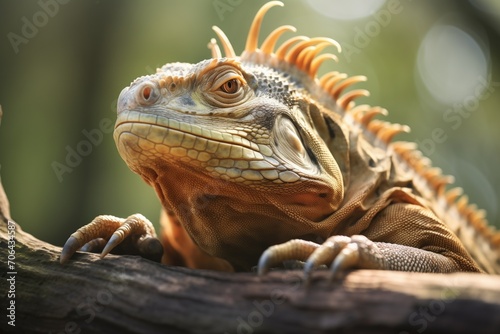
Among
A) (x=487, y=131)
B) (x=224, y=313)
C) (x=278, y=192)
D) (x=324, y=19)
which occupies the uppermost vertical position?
(x=324, y=19)

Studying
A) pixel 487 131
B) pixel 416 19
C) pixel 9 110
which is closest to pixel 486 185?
pixel 487 131

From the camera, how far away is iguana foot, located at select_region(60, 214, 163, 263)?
3.87 meters

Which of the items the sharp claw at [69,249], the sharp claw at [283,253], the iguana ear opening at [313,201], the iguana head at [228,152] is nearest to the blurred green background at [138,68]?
the sharp claw at [69,249]

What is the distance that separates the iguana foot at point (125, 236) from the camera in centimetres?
387

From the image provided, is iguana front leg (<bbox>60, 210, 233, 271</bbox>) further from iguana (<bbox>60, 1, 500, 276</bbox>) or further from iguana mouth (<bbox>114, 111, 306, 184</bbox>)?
iguana mouth (<bbox>114, 111, 306, 184</bbox>)

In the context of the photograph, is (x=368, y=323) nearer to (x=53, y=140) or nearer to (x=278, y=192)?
(x=278, y=192)

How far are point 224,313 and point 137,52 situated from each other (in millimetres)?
6733

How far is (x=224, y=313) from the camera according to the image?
2.64m

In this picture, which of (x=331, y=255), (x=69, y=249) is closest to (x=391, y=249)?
(x=331, y=255)

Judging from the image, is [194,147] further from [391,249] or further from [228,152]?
[391,249]

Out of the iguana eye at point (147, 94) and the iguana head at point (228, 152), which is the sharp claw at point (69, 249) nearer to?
the iguana head at point (228, 152)

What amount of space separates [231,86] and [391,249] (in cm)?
171

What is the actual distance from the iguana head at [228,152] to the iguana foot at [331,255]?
2.36ft

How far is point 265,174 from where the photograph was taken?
11.6 ft
